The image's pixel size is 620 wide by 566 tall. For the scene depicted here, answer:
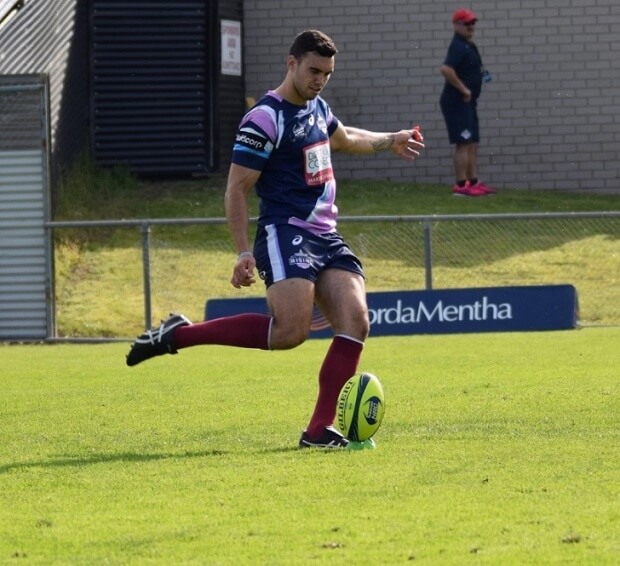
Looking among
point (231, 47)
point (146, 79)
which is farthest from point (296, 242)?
point (231, 47)

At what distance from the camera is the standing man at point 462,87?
65.5ft

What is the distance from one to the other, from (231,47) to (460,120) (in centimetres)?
397

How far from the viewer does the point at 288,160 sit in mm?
7402

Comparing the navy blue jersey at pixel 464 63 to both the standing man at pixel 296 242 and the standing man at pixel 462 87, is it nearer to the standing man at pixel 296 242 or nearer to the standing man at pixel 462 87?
the standing man at pixel 462 87

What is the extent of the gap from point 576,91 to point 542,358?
453 inches

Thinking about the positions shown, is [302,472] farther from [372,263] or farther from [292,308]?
[372,263]

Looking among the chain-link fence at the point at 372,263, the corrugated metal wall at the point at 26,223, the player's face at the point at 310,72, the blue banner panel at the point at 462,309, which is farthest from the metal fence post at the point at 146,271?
the player's face at the point at 310,72

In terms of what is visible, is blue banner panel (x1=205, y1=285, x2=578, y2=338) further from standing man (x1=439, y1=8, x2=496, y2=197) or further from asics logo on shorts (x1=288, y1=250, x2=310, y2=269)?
asics logo on shorts (x1=288, y1=250, x2=310, y2=269)

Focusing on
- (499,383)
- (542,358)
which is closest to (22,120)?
(542,358)

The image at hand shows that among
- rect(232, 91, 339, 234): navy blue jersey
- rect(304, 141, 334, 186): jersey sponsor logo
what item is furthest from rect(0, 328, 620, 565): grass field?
rect(304, 141, 334, 186): jersey sponsor logo

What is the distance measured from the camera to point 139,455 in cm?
709

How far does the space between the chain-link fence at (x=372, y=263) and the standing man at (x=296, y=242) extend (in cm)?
892

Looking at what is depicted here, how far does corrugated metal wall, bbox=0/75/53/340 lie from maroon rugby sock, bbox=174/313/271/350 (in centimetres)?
923

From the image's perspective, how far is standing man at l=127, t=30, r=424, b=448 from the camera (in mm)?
7262
